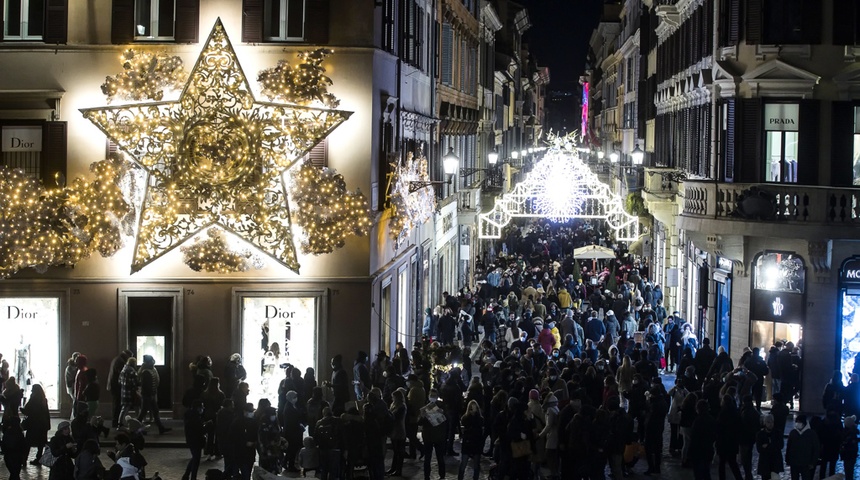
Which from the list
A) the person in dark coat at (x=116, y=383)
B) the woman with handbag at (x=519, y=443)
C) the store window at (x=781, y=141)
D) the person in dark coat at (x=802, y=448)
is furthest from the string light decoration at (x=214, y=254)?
the store window at (x=781, y=141)

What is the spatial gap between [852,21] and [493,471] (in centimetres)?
1436

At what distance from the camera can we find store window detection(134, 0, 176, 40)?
27.0 m

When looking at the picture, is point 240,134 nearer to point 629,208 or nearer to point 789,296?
point 789,296

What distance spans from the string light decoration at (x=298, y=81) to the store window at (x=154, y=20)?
2.24 meters

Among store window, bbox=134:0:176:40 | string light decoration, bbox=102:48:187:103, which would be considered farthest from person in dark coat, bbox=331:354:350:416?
store window, bbox=134:0:176:40

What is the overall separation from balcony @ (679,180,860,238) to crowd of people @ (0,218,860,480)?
8.90 ft

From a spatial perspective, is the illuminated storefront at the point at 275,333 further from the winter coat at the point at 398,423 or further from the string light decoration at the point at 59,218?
the winter coat at the point at 398,423

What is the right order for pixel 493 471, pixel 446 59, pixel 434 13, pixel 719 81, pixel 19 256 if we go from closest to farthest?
pixel 493 471 → pixel 19 256 → pixel 719 81 → pixel 434 13 → pixel 446 59

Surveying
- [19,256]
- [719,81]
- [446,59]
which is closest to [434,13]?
[446,59]

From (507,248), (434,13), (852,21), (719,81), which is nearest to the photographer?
(852,21)

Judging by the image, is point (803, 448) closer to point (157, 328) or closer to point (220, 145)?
point (220, 145)

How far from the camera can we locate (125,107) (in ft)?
85.6

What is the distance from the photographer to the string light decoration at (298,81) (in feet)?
86.1

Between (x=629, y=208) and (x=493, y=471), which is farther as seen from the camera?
(x=629, y=208)
